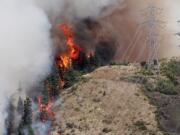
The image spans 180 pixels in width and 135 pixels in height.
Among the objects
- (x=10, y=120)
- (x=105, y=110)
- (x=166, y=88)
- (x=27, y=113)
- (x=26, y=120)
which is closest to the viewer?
(x=10, y=120)

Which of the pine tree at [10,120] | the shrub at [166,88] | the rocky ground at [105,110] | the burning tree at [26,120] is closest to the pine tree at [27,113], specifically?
the burning tree at [26,120]

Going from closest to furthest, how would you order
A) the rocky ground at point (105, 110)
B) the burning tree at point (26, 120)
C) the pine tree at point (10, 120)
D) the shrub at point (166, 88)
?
the pine tree at point (10, 120), the burning tree at point (26, 120), the rocky ground at point (105, 110), the shrub at point (166, 88)

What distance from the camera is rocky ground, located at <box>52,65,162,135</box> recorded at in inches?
7087

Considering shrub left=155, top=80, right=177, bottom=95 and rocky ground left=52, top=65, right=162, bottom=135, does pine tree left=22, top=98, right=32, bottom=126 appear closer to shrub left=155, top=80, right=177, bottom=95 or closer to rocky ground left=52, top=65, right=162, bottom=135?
rocky ground left=52, top=65, right=162, bottom=135

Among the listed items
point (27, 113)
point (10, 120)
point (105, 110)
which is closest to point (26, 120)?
point (27, 113)

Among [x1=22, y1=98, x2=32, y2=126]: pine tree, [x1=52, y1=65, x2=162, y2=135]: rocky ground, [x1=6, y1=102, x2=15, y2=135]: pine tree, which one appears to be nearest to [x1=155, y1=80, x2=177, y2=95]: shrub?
[x1=52, y1=65, x2=162, y2=135]: rocky ground

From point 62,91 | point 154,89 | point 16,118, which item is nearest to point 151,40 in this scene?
Answer: point 154,89

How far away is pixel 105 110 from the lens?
188 m

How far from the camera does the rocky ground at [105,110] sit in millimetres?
180000

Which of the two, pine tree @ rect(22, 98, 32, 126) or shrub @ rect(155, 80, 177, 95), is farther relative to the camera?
shrub @ rect(155, 80, 177, 95)

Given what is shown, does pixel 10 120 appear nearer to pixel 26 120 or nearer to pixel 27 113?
pixel 26 120

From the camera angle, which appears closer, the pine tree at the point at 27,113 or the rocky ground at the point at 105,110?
the pine tree at the point at 27,113

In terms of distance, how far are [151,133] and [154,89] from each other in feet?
68.4

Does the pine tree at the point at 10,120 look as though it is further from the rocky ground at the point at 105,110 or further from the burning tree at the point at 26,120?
the rocky ground at the point at 105,110
